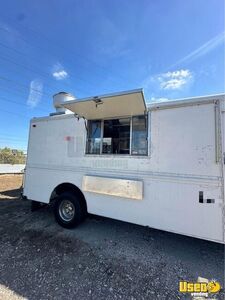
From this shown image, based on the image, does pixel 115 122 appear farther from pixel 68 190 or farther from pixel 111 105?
pixel 68 190

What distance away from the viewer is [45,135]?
452 centimetres

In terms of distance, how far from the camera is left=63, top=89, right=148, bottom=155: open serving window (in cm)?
310

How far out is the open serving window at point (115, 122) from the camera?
3.10 m

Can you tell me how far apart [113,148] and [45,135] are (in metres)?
2.05

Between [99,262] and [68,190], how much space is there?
185 cm

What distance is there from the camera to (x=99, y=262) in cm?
283

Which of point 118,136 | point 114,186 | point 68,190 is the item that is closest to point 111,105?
point 118,136

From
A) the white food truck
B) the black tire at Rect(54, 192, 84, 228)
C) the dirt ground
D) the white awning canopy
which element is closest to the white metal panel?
the white food truck

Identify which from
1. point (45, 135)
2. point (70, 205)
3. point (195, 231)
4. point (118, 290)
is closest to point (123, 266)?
point (118, 290)

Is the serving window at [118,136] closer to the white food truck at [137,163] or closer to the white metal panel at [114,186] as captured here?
the white food truck at [137,163]

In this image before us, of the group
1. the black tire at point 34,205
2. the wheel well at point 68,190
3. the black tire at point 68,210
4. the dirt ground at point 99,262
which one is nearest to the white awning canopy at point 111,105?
the wheel well at point 68,190

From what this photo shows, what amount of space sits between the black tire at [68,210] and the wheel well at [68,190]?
0.28 feet

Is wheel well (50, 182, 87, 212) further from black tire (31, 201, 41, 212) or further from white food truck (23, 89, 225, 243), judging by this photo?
black tire (31, 201, 41, 212)

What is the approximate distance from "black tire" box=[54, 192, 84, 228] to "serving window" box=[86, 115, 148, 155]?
1213mm
